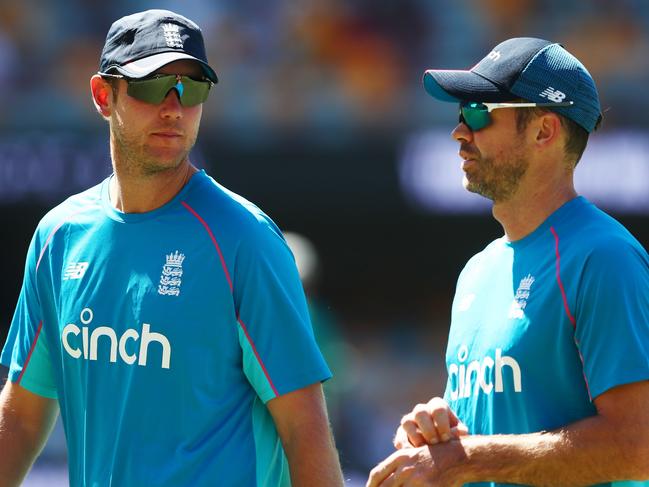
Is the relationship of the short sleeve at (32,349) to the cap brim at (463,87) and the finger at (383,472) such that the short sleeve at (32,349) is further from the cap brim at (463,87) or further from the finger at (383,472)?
the cap brim at (463,87)

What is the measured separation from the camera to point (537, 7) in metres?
11.8

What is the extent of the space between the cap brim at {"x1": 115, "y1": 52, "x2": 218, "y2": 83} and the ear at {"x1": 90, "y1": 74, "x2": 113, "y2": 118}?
129mm

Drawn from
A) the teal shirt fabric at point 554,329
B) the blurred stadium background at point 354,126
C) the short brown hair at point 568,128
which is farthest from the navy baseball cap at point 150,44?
the blurred stadium background at point 354,126

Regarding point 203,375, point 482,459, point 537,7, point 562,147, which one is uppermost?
point 537,7

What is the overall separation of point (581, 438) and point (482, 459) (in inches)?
9.4

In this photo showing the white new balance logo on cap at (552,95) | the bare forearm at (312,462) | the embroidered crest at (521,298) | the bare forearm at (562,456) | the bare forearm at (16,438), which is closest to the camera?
the bare forearm at (562,456)

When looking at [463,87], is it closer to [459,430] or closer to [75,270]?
[459,430]

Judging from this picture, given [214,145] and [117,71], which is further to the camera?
[214,145]

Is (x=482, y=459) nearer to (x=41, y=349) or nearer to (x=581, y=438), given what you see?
(x=581, y=438)

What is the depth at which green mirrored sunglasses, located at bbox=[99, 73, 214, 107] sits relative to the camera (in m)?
2.94

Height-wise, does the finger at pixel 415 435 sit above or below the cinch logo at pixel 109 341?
below

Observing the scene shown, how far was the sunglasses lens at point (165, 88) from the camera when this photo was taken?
294cm

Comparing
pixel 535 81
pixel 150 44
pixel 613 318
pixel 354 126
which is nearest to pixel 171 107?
pixel 150 44

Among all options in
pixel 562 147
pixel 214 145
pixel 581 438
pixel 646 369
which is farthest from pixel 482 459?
pixel 214 145
